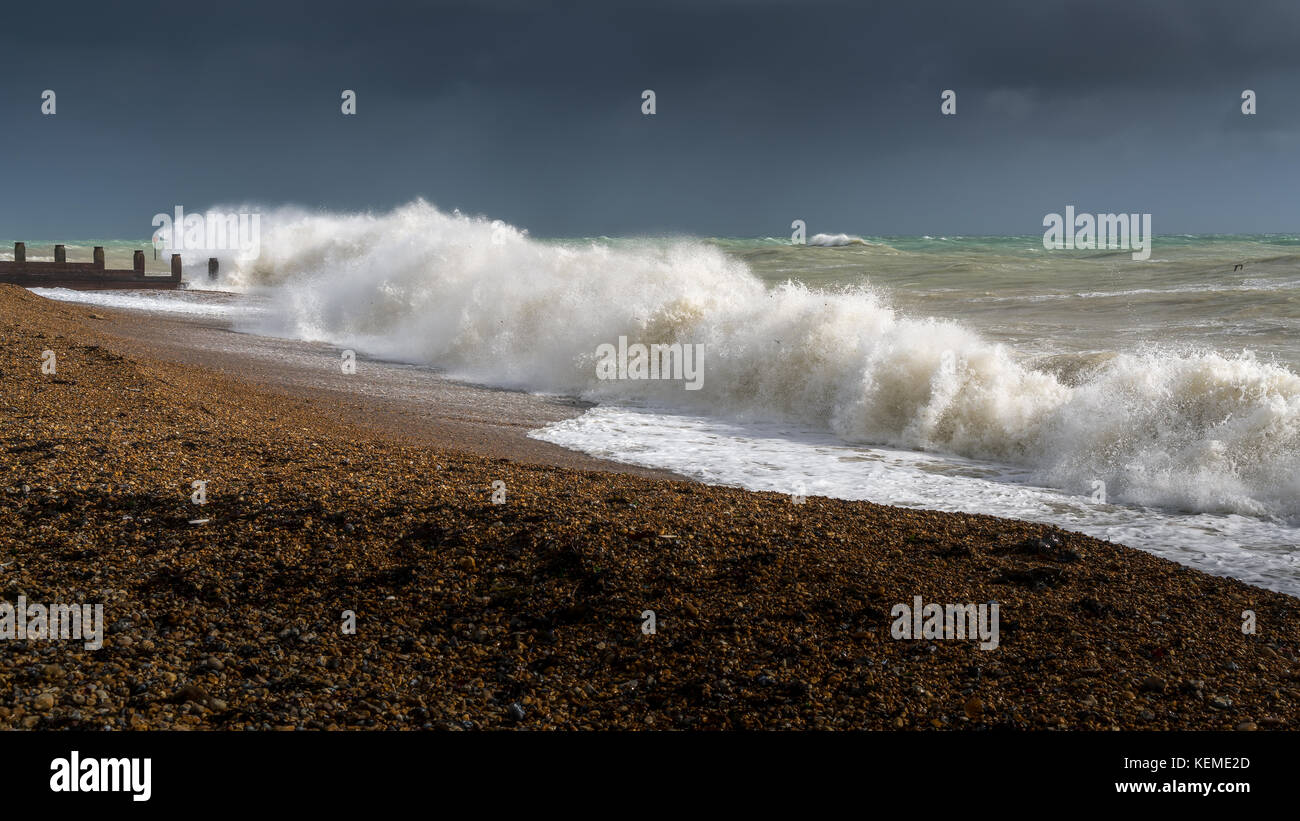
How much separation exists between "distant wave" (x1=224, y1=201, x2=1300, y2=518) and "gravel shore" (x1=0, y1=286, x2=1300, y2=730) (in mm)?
3117

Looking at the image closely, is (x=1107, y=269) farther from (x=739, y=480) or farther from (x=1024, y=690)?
(x=1024, y=690)

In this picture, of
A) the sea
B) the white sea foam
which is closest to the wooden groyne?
the white sea foam

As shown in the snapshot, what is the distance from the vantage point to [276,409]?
10.4 m

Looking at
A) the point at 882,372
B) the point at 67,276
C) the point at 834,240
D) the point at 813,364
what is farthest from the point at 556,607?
the point at 834,240

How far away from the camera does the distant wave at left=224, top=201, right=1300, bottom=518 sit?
9.04 meters

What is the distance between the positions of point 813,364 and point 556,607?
897cm

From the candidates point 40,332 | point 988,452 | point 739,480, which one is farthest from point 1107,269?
point 40,332

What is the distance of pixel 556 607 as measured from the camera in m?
4.90

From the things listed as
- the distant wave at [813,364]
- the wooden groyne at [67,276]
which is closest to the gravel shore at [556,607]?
the distant wave at [813,364]

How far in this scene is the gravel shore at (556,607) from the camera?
401cm

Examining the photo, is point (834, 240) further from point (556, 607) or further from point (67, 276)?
point (556, 607)
